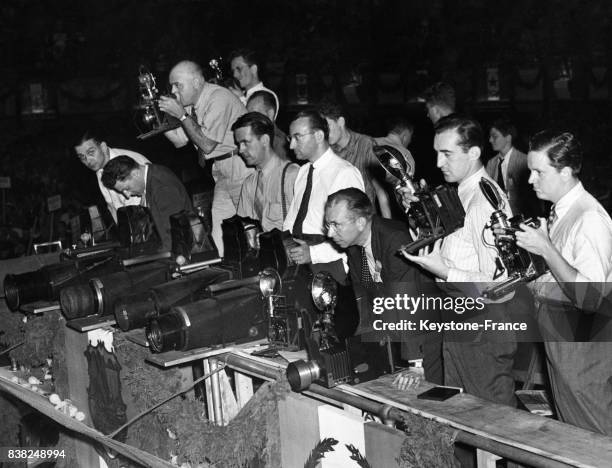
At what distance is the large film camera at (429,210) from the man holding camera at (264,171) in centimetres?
149

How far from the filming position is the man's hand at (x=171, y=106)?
4.57 meters

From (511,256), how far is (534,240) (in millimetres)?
152

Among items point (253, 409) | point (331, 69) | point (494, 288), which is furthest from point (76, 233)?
point (331, 69)

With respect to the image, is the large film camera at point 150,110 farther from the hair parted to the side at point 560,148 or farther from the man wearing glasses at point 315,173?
the hair parted to the side at point 560,148

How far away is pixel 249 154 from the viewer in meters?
4.50

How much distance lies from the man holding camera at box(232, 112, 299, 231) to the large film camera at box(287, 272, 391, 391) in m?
1.51

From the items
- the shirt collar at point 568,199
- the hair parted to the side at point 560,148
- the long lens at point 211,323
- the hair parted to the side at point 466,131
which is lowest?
the long lens at point 211,323

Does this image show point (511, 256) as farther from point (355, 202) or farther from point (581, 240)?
point (355, 202)

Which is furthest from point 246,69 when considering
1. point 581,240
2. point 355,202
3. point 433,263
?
point 581,240

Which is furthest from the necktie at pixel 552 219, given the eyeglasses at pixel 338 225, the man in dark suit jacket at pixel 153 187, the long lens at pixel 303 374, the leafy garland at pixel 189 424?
the man in dark suit jacket at pixel 153 187

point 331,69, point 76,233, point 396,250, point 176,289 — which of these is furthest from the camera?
point 331,69

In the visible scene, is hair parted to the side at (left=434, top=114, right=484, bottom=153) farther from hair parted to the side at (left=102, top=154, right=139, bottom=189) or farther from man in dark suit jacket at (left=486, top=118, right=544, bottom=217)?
man in dark suit jacket at (left=486, top=118, right=544, bottom=217)

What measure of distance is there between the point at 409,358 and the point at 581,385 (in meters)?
0.68

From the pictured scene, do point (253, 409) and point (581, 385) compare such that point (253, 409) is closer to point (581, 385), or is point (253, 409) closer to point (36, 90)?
point (581, 385)
